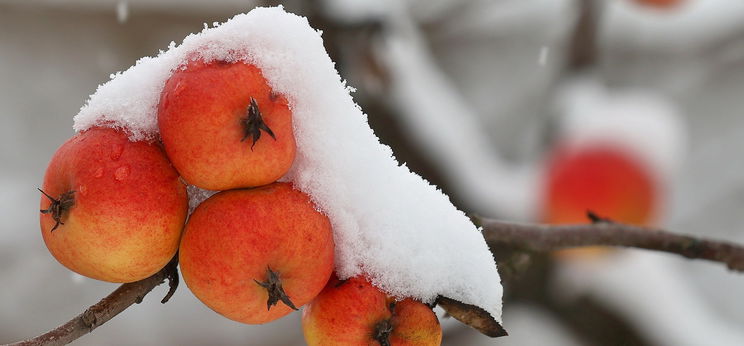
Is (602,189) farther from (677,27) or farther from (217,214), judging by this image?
(677,27)

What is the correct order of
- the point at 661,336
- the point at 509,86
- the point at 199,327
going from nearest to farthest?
1. the point at 661,336
2. the point at 199,327
3. the point at 509,86

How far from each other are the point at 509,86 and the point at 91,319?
13.4 ft

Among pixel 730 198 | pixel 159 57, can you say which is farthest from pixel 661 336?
Result: pixel 730 198

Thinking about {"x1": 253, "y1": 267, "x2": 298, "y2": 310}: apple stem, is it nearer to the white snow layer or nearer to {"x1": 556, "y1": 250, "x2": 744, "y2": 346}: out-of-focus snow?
the white snow layer

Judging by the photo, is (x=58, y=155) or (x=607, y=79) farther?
(x=607, y=79)

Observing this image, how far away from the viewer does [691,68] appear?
4.04m

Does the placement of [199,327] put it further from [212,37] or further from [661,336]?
[212,37]

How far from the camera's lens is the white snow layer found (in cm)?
56

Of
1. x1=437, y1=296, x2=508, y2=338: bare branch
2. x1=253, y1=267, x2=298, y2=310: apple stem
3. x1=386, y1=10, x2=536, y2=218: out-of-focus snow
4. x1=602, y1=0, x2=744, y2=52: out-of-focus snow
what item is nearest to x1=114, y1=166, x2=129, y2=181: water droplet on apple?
x1=253, y1=267, x2=298, y2=310: apple stem

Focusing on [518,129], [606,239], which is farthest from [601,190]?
[518,129]

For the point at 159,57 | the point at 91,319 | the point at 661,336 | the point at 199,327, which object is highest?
the point at 159,57

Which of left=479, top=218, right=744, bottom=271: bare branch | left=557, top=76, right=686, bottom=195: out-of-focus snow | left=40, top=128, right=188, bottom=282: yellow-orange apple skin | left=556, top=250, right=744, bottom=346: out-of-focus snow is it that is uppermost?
left=40, top=128, right=188, bottom=282: yellow-orange apple skin

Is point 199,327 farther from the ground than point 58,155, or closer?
closer

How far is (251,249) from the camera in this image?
1.70ft
